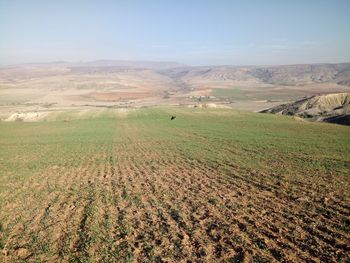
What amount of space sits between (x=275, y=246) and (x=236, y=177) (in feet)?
27.9

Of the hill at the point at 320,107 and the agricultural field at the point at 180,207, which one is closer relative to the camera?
the agricultural field at the point at 180,207

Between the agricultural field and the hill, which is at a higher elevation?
the agricultural field

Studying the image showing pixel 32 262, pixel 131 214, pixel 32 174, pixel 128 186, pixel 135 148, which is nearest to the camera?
pixel 32 262

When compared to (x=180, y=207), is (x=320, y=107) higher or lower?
lower

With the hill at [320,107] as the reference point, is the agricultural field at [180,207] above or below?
above

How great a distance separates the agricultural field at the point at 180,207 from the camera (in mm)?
9617

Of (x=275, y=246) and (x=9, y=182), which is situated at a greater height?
(x=275, y=246)

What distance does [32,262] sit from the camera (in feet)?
30.6

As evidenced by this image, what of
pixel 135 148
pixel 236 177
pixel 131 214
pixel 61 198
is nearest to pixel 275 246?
pixel 131 214

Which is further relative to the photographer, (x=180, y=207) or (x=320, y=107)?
(x=320, y=107)

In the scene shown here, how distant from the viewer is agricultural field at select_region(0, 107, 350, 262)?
962cm

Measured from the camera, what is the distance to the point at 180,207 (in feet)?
43.7

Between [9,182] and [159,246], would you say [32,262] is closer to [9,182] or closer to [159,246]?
[159,246]

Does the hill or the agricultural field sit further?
the hill
